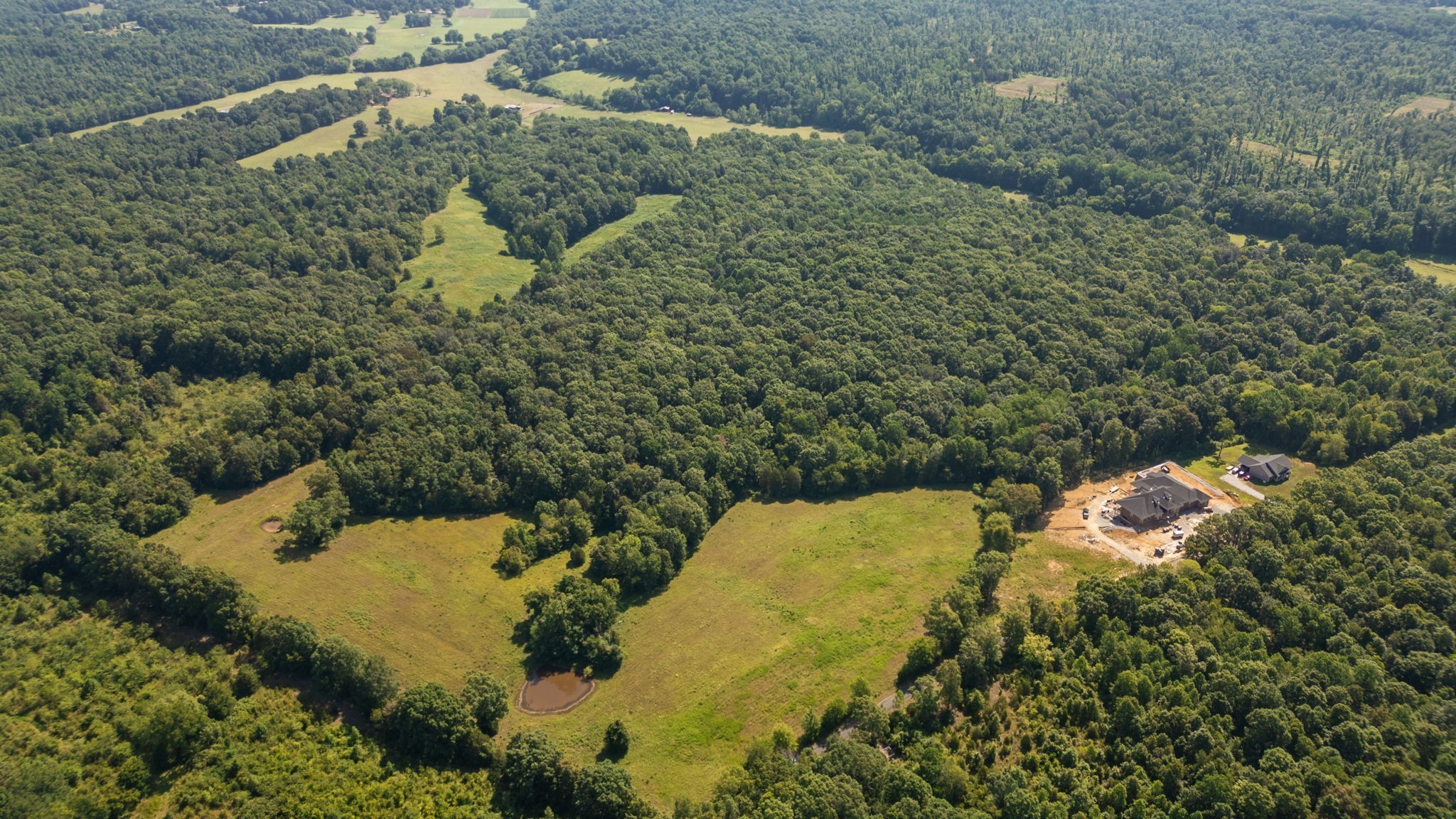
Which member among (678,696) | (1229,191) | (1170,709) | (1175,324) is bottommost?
(678,696)

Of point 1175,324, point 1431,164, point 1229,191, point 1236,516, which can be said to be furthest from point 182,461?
point 1431,164

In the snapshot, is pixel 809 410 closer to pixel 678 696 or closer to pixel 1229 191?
pixel 678 696

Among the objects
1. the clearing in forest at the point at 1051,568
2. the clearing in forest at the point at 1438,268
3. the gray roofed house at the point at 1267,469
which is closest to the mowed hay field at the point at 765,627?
the clearing in forest at the point at 1051,568

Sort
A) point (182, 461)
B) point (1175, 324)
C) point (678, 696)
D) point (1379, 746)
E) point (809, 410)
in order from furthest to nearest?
1. point (1175, 324)
2. point (809, 410)
3. point (182, 461)
4. point (678, 696)
5. point (1379, 746)

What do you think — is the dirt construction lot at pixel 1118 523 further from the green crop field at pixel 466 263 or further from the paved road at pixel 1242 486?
the green crop field at pixel 466 263

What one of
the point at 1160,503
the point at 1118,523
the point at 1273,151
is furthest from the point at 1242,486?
the point at 1273,151

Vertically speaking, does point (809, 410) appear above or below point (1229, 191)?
below

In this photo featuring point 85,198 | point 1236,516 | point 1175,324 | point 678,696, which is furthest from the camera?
point 85,198
